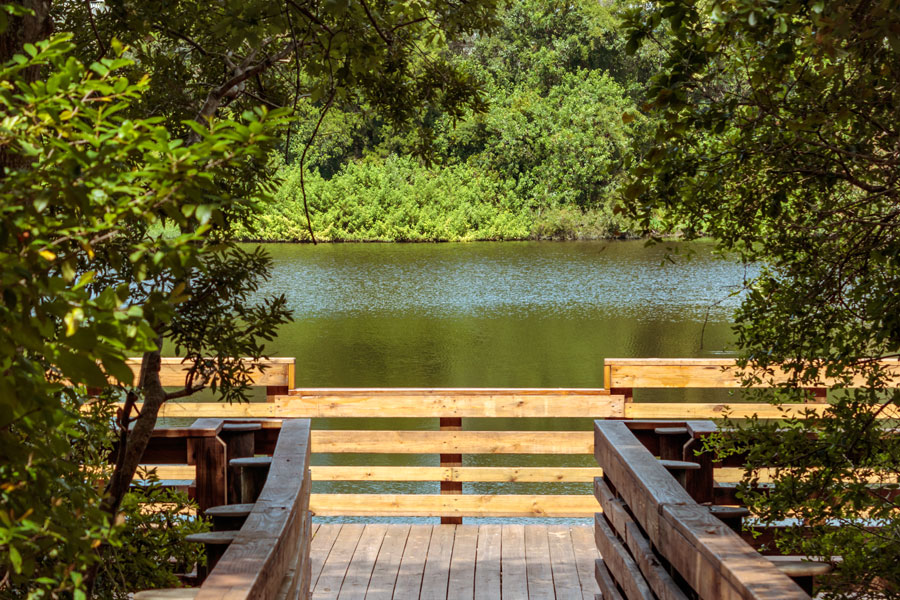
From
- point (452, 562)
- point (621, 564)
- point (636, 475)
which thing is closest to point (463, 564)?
point (452, 562)

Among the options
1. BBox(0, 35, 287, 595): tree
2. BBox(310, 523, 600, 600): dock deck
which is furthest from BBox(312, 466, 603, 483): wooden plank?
BBox(0, 35, 287, 595): tree

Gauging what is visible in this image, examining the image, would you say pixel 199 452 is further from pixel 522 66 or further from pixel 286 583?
pixel 522 66

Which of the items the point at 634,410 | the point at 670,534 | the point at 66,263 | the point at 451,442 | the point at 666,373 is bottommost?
the point at 451,442

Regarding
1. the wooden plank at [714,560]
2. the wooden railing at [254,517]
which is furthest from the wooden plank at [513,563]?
the wooden plank at [714,560]

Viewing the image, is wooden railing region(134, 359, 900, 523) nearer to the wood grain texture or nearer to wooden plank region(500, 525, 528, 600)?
wooden plank region(500, 525, 528, 600)

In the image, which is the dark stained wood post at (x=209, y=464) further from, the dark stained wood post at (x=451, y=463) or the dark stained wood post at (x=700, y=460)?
the dark stained wood post at (x=451, y=463)

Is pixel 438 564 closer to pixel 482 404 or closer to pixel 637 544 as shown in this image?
pixel 482 404

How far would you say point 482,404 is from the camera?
4.57 metres

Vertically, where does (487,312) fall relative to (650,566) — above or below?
below

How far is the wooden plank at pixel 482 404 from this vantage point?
4.57 meters

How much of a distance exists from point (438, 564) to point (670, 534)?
2353 millimetres

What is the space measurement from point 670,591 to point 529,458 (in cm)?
851

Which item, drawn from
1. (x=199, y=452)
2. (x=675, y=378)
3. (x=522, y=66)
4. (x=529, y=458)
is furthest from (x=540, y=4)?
(x=199, y=452)

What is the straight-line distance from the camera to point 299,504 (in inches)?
81.2
